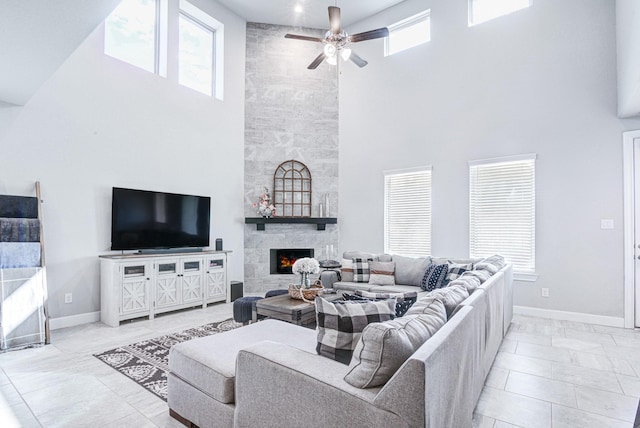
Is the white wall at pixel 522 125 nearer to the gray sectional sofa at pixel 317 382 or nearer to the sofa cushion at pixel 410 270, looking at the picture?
the sofa cushion at pixel 410 270

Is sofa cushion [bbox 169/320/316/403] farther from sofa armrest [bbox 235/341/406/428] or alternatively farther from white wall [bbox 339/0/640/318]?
white wall [bbox 339/0/640/318]

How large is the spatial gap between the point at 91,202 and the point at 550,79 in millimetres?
6247

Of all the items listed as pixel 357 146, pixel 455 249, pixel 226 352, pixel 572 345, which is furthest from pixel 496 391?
pixel 357 146

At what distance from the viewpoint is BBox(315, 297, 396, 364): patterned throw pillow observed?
172 centimetres

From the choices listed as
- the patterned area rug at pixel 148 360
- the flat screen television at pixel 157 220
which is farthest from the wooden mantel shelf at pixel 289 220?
the patterned area rug at pixel 148 360

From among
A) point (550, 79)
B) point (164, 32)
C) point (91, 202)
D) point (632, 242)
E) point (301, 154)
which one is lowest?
point (632, 242)

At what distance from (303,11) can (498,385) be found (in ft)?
21.4

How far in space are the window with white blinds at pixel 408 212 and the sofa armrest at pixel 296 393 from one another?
178 inches

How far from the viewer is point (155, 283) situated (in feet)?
14.9

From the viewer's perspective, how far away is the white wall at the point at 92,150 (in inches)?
156

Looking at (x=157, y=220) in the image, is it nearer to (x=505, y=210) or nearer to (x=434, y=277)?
(x=434, y=277)

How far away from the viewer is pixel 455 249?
17.8ft

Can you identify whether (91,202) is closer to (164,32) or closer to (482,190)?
(164,32)

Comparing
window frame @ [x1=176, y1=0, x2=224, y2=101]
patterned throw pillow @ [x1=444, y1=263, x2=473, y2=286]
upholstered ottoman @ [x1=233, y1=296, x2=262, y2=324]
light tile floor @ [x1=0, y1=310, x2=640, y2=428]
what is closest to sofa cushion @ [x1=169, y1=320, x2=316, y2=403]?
light tile floor @ [x1=0, y1=310, x2=640, y2=428]
